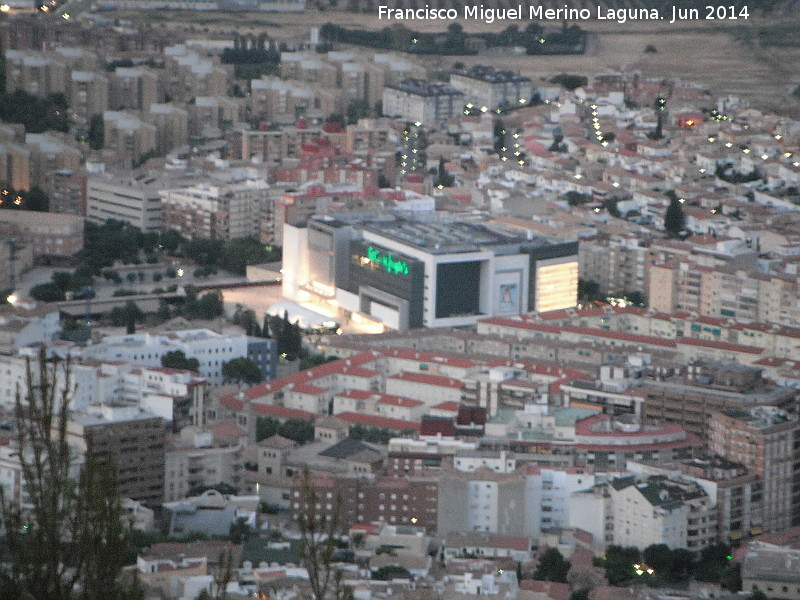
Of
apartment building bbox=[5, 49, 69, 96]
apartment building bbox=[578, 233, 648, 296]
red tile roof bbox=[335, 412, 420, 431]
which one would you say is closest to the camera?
red tile roof bbox=[335, 412, 420, 431]

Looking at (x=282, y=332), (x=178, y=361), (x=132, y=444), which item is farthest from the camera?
(x=282, y=332)

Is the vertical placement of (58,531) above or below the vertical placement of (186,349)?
above

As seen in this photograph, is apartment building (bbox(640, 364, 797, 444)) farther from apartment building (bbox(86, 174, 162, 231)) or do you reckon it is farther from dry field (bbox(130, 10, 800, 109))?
dry field (bbox(130, 10, 800, 109))

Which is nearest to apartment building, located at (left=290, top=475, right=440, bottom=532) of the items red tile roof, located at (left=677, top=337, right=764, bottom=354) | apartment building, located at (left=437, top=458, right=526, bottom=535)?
apartment building, located at (left=437, top=458, right=526, bottom=535)

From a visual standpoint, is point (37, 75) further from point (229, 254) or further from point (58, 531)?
point (58, 531)

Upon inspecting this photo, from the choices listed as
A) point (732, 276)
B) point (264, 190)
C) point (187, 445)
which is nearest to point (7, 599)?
point (187, 445)

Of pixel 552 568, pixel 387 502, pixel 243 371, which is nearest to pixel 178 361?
pixel 243 371
